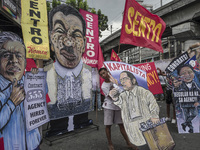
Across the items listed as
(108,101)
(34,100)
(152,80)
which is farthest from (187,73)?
(34,100)

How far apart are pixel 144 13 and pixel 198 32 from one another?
9.01 meters

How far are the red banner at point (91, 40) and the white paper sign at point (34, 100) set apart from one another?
2.33 m

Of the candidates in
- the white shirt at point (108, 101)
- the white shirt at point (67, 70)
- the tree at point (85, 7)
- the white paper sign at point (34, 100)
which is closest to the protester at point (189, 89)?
the white shirt at point (108, 101)

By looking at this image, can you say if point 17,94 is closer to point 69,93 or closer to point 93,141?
point 69,93

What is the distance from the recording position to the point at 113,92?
273 centimetres

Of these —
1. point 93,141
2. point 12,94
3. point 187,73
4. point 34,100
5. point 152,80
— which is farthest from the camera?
point 152,80

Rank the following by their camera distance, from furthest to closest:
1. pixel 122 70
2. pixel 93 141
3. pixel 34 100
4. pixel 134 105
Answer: pixel 93 141, pixel 122 70, pixel 134 105, pixel 34 100

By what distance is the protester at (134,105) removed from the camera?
2584 millimetres

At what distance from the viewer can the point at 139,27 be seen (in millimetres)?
3969

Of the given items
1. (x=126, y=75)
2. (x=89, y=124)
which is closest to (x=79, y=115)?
(x=89, y=124)

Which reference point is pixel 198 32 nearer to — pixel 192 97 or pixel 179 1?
pixel 179 1

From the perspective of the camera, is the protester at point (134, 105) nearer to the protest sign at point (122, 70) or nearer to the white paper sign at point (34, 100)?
the protest sign at point (122, 70)

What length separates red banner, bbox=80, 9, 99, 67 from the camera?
16.2 feet

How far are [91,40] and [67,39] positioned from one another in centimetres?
119
